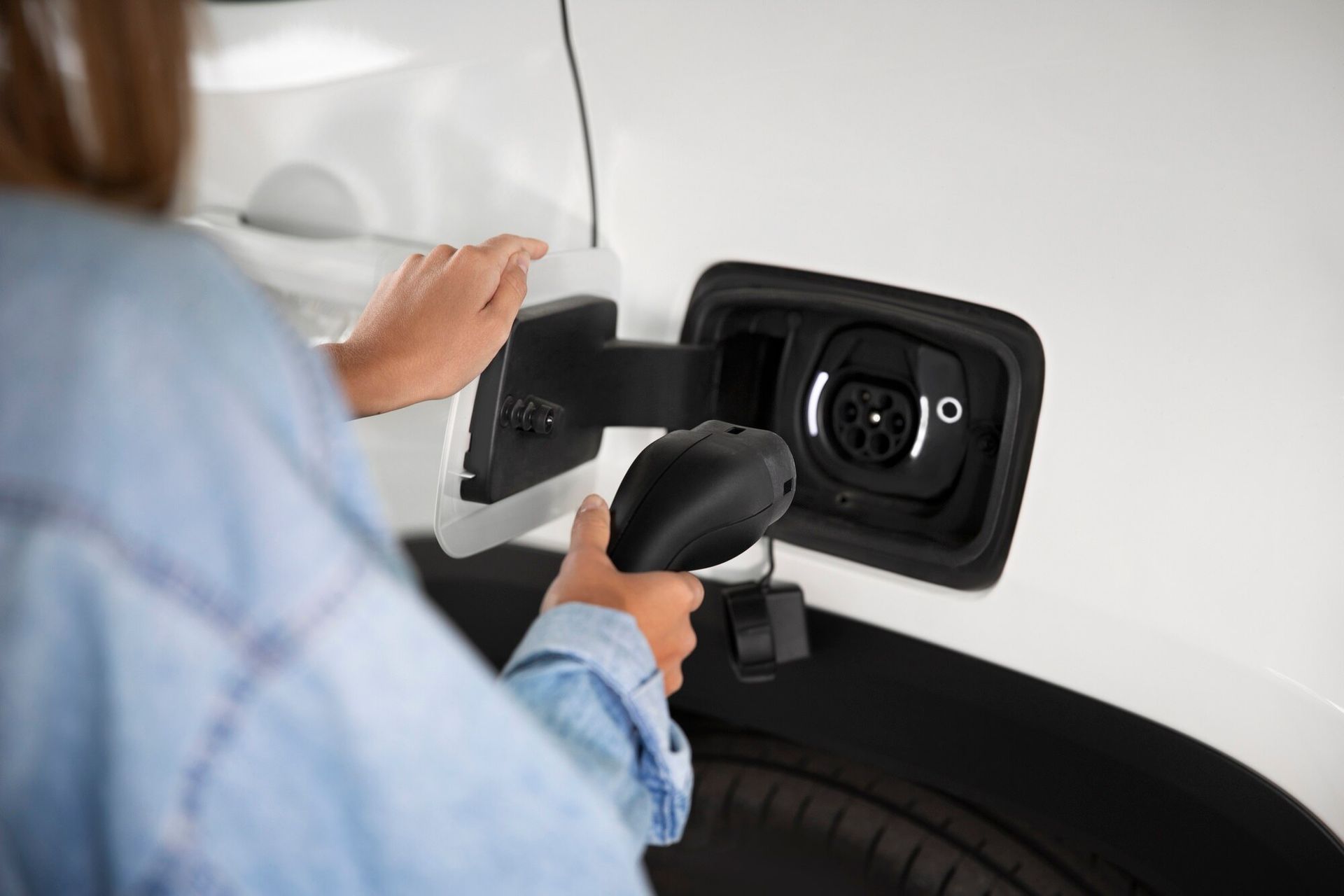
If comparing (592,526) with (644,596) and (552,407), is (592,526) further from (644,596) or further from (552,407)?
(552,407)

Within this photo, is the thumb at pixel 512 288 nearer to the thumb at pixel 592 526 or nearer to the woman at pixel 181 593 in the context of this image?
the thumb at pixel 592 526

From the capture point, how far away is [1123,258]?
76 centimetres

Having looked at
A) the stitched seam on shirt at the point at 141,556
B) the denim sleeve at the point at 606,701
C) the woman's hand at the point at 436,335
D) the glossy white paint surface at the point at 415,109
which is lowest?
the denim sleeve at the point at 606,701

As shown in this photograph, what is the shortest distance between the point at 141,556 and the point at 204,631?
0.10ft

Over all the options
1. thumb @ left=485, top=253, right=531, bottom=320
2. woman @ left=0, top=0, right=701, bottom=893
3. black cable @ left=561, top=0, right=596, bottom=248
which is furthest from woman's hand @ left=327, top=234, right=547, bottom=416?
woman @ left=0, top=0, right=701, bottom=893

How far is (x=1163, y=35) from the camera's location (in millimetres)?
736

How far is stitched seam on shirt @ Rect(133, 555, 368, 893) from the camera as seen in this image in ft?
1.11

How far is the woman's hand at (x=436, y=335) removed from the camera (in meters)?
0.82

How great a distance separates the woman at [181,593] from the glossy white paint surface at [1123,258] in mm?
523

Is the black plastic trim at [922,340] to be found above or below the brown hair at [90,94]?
below

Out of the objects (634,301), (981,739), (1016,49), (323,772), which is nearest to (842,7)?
(1016,49)

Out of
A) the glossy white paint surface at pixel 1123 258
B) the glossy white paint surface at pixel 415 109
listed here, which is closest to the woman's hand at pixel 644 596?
the glossy white paint surface at pixel 1123 258

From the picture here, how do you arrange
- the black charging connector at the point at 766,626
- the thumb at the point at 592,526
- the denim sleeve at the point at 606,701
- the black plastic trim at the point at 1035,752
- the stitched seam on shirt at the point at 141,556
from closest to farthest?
1. the stitched seam on shirt at the point at 141,556
2. the denim sleeve at the point at 606,701
3. the thumb at the point at 592,526
4. the black plastic trim at the point at 1035,752
5. the black charging connector at the point at 766,626

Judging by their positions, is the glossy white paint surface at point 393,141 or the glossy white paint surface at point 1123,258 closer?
the glossy white paint surface at point 1123,258
